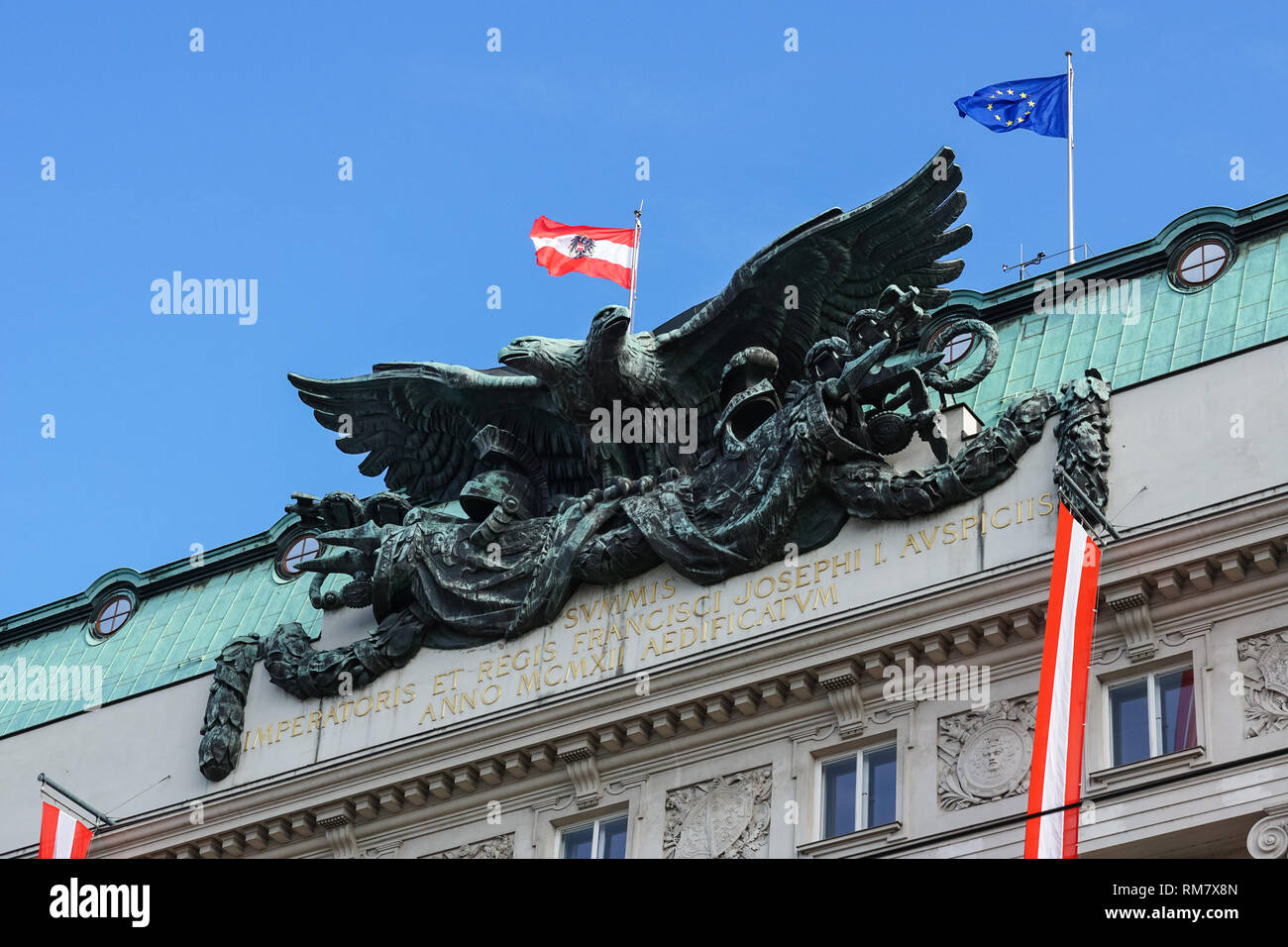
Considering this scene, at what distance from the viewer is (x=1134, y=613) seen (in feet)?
99.2

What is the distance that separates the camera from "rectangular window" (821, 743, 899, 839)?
31.3m

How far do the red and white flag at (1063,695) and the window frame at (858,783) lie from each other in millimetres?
2858

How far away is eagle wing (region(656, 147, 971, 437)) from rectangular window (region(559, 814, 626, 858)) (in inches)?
238

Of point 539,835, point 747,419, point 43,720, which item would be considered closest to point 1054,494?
Answer: point 747,419

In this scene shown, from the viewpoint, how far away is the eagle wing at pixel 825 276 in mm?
34531

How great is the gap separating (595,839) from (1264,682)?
9047mm

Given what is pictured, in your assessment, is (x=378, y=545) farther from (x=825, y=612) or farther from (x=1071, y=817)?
(x=1071, y=817)

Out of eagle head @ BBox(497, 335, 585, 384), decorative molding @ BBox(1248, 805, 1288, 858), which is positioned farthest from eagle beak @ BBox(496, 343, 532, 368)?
decorative molding @ BBox(1248, 805, 1288, 858)

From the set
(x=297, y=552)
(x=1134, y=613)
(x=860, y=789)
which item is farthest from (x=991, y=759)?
(x=297, y=552)

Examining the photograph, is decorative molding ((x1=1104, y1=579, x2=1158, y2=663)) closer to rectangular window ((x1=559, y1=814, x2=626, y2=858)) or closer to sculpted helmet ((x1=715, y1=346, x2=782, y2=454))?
sculpted helmet ((x1=715, y1=346, x2=782, y2=454))

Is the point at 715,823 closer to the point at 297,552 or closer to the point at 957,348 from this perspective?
the point at 957,348

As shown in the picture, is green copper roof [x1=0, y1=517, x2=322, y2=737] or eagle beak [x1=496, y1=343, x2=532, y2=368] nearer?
eagle beak [x1=496, y1=343, x2=532, y2=368]

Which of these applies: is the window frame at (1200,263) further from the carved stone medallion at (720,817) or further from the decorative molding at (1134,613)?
the carved stone medallion at (720,817)

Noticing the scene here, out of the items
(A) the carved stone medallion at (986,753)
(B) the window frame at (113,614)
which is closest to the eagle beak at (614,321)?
(A) the carved stone medallion at (986,753)
